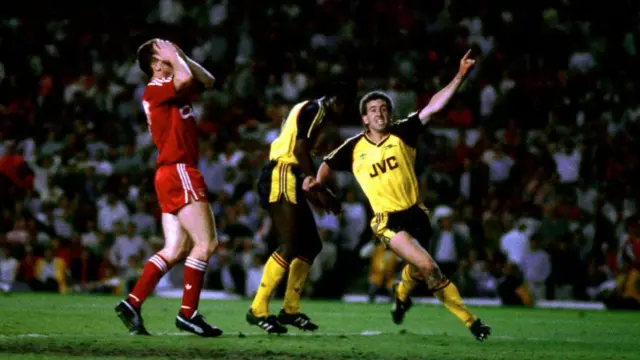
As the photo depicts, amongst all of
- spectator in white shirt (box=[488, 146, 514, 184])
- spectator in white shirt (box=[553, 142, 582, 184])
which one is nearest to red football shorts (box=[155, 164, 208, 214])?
spectator in white shirt (box=[488, 146, 514, 184])

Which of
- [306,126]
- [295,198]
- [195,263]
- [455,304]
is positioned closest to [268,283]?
[295,198]

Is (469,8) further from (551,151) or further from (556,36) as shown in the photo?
(551,151)

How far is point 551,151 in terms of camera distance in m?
21.9

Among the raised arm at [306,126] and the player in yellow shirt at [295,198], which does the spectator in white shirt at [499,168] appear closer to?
the player in yellow shirt at [295,198]

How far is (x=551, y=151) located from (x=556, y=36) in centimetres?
330

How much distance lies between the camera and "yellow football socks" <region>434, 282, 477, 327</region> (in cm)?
1032

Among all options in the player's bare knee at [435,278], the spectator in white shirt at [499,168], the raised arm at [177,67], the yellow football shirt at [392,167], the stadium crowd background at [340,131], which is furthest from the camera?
the spectator in white shirt at [499,168]

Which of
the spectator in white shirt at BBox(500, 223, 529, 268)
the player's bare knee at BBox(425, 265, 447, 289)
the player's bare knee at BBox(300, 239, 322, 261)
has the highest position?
the spectator in white shirt at BBox(500, 223, 529, 268)

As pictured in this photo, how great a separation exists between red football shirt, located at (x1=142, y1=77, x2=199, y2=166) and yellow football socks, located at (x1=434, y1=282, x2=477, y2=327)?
2317 millimetres

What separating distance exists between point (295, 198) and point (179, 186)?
1635 mm

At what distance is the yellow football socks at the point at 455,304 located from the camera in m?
10.3

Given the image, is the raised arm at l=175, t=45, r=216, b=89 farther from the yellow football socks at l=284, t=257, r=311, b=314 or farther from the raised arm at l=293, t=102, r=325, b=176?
the yellow football socks at l=284, t=257, r=311, b=314

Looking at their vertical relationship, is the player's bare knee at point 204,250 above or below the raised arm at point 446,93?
below

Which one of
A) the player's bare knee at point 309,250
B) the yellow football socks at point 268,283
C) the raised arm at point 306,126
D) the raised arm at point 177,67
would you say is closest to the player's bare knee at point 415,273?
the player's bare knee at point 309,250
